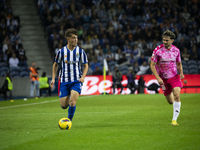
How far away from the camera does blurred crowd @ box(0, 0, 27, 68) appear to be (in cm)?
2395

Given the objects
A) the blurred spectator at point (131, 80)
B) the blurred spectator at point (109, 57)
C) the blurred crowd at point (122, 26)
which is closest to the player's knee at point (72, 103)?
the blurred spectator at point (131, 80)

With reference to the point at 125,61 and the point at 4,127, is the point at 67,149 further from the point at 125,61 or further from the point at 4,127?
the point at 125,61

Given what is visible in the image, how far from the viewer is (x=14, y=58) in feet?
78.0

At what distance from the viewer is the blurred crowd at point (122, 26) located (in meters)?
24.0

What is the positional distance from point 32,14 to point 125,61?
34.5ft

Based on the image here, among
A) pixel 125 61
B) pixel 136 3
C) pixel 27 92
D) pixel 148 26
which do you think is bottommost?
pixel 27 92

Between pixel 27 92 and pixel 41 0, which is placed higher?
pixel 41 0

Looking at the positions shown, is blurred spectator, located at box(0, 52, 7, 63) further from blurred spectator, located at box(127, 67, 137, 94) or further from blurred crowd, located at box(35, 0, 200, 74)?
blurred spectator, located at box(127, 67, 137, 94)

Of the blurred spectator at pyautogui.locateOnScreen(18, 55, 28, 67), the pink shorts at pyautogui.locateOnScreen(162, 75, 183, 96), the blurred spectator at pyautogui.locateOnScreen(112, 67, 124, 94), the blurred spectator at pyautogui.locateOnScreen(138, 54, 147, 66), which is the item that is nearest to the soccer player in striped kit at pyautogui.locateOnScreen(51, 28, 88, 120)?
the pink shorts at pyautogui.locateOnScreen(162, 75, 183, 96)

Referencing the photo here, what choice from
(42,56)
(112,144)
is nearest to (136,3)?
(42,56)

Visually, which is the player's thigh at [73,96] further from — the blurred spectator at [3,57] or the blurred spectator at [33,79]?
the blurred spectator at [3,57]

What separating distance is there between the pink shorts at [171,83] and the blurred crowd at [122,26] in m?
14.3

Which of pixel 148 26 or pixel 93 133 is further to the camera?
pixel 148 26

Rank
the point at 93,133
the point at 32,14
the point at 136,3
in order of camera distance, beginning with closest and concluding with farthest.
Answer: the point at 93,133 < the point at 136,3 < the point at 32,14
